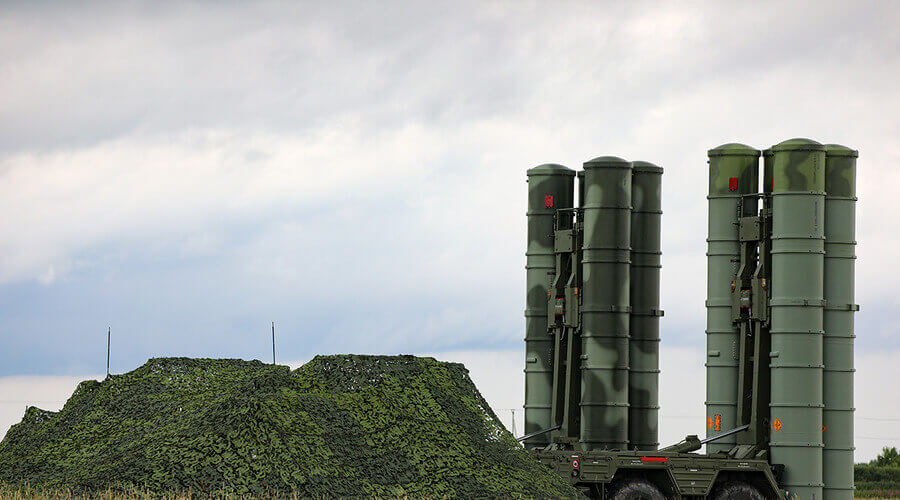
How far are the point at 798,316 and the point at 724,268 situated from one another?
2072 mm

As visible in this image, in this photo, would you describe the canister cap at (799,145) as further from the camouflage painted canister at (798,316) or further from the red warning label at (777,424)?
the red warning label at (777,424)

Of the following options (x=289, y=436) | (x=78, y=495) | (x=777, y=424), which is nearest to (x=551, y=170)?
(x=777, y=424)

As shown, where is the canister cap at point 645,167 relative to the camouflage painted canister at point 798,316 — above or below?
above

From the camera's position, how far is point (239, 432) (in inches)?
947

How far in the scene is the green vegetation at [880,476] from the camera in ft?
129

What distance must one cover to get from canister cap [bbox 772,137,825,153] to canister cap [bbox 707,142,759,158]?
733 millimetres

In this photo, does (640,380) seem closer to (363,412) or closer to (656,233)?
(656,233)

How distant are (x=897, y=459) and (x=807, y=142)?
25.7 metres

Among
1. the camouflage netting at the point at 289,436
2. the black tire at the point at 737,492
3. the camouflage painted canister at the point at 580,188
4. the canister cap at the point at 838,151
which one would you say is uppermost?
the canister cap at the point at 838,151

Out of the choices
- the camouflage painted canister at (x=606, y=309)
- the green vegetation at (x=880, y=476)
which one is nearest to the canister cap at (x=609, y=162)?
the camouflage painted canister at (x=606, y=309)

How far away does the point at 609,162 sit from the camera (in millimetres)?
29828

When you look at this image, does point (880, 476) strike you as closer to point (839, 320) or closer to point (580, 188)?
point (839, 320)

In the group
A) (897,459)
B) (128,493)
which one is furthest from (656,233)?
(897,459)

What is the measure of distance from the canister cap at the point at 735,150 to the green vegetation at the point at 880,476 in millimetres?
13742
